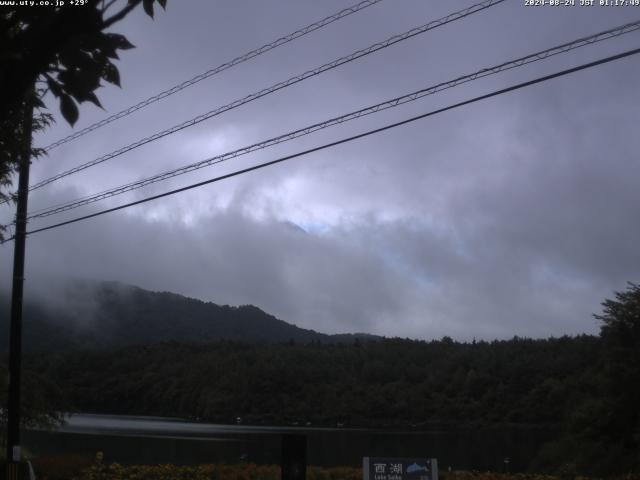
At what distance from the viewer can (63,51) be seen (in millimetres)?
4121

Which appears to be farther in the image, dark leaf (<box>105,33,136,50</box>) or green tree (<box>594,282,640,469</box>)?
green tree (<box>594,282,640,469</box>)

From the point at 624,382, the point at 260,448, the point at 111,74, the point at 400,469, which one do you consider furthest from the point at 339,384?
the point at 111,74

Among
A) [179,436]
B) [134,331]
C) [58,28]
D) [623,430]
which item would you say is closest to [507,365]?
[179,436]

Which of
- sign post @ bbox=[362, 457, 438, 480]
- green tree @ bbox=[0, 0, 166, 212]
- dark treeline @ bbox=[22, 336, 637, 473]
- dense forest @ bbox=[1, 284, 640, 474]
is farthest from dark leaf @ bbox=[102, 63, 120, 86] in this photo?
dark treeline @ bbox=[22, 336, 637, 473]

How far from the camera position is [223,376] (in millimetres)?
80188

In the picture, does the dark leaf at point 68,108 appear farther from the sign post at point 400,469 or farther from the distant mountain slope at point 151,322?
the distant mountain slope at point 151,322

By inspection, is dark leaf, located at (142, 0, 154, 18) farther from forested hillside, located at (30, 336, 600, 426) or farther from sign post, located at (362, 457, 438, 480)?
forested hillside, located at (30, 336, 600, 426)

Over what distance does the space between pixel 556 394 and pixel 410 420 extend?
499 inches

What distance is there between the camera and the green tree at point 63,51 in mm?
3787

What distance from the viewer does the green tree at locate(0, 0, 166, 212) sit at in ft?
12.4

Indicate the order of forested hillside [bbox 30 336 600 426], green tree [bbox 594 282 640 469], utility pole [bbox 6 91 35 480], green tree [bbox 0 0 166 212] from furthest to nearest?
forested hillside [bbox 30 336 600 426]
green tree [bbox 594 282 640 469]
utility pole [bbox 6 91 35 480]
green tree [bbox 0 0 166 212]

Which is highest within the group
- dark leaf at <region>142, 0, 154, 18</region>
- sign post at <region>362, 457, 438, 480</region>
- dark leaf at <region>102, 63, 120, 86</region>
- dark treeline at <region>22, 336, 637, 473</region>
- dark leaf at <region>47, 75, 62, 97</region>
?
dark treeline at <region>22, 336, 637, 473</region>

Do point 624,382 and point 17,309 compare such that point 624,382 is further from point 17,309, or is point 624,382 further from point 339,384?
point 339,384

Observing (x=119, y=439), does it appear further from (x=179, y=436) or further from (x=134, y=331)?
(x=134, y=331)
